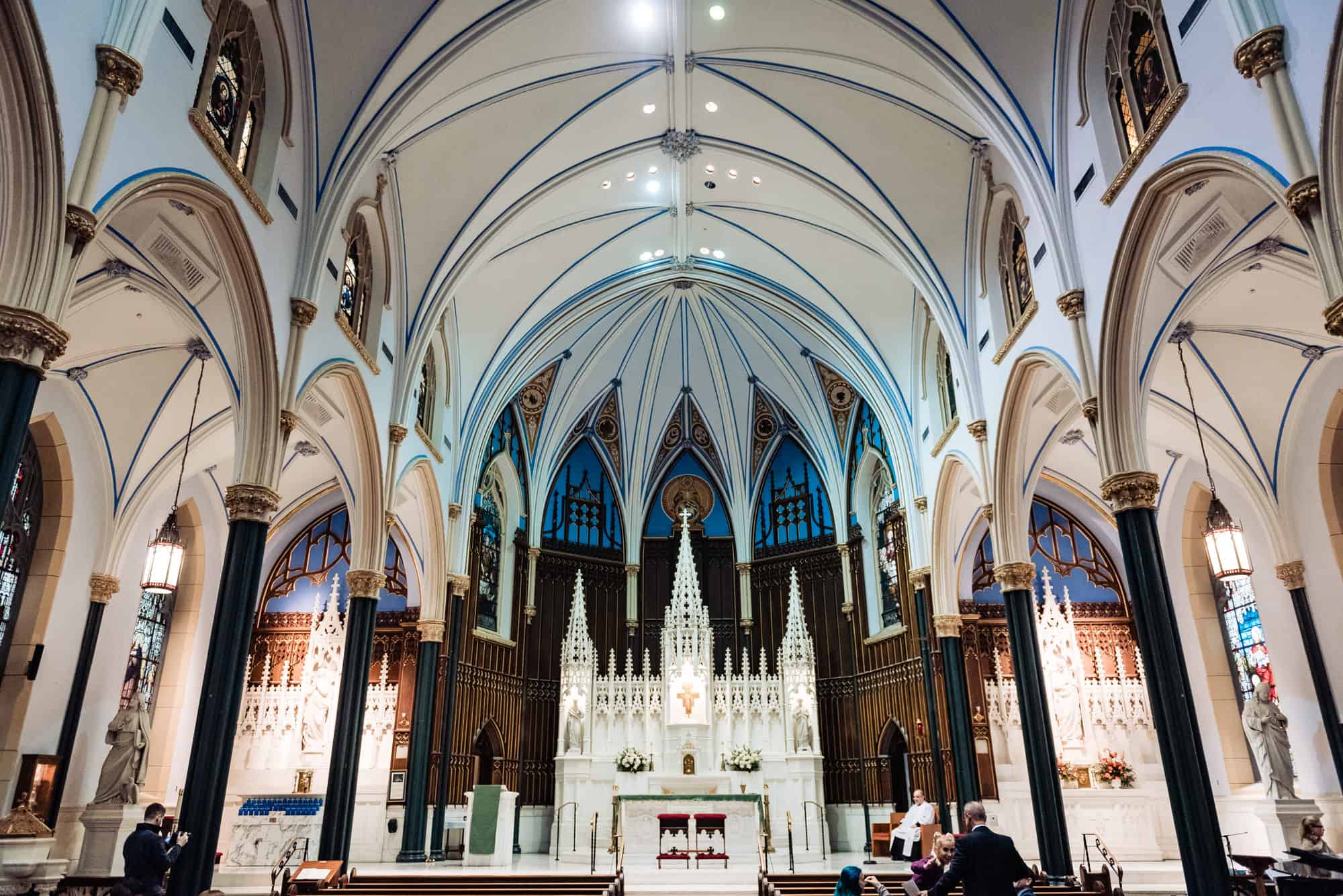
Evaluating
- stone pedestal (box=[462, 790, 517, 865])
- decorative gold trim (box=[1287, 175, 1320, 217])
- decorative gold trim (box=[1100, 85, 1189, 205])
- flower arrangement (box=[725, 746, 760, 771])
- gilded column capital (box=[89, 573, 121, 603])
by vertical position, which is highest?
decorative gold trim (box=[1100, 85, 1189, 205])

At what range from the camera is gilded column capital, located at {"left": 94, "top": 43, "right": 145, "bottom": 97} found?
7.53 metres

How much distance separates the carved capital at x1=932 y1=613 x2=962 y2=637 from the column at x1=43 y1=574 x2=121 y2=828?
49.9 ft

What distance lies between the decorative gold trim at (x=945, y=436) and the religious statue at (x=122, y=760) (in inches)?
537

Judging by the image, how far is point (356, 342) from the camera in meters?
13.8

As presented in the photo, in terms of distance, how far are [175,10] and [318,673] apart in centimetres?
1383

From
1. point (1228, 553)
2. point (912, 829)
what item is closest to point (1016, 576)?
point (1228, 553)

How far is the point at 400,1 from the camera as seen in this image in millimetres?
11969

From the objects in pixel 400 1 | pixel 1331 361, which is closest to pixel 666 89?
pixel 400 1

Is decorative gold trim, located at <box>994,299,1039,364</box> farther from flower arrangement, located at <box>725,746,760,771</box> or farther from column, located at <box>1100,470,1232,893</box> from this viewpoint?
→ flower arrangement, located at <box>725,746,760,771</box>

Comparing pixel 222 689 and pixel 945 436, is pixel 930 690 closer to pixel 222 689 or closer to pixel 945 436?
pixel 945 436

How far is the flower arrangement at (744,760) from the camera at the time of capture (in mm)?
20094

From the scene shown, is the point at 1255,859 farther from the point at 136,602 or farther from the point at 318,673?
the point at 136,602

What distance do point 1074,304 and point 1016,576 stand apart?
16.3ft

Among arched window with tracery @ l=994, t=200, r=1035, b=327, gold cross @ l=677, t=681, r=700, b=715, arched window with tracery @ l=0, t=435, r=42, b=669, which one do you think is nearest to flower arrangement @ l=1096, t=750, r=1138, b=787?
gold cross @ l=677, t=681, r=700, b=715
